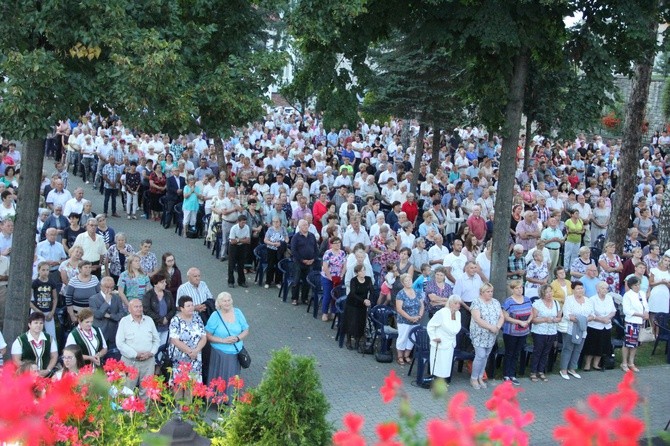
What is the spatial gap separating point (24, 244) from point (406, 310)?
533cm

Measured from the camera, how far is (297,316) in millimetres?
15586

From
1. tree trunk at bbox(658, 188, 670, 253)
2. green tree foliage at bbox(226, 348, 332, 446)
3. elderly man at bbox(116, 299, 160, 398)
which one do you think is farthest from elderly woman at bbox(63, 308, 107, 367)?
tree trunk at bbox(658, 188, 670, 253)

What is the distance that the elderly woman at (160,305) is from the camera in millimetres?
11727

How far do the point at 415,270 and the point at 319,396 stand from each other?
318 inches

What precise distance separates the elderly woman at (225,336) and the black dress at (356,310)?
2737 mm

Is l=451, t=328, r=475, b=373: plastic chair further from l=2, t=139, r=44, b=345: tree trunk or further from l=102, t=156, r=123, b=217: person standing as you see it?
l=102, t=156, r=123, b=217: person standing

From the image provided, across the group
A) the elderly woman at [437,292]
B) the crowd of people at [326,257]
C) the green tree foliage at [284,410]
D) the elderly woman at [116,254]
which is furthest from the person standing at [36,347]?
the elderly woman at [437,292]

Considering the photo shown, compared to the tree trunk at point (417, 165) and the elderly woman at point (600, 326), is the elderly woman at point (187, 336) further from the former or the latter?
the tree trunk at point (417, 165)

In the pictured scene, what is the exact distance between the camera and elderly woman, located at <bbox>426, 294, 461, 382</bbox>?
480 inches

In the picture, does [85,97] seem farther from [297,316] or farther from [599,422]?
[599,422]

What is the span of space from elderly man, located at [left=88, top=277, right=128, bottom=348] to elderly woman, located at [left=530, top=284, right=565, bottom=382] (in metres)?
5.80

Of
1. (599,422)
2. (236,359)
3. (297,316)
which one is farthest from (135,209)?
(599,422)

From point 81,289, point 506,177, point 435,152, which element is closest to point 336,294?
point 506,177

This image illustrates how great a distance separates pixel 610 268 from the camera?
16031 millimetres
